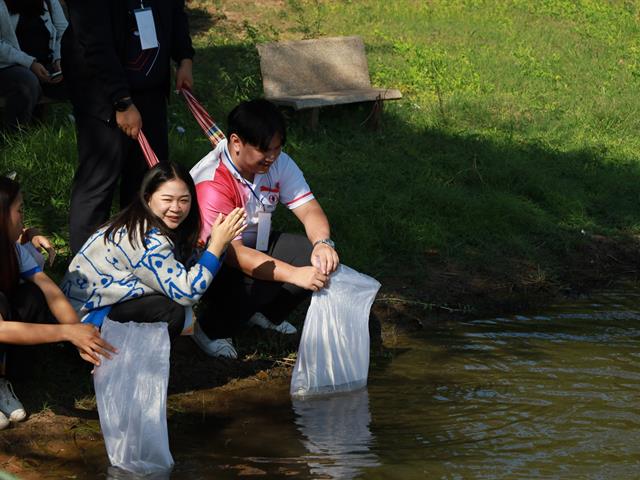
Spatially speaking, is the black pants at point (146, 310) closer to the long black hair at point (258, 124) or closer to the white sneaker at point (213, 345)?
the white sneaker at point (213, 345)

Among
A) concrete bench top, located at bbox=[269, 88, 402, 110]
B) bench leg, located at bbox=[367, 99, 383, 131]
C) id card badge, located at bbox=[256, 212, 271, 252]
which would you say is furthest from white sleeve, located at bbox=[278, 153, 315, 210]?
bench leg, located at bbox=[367, 99, 383, 131]

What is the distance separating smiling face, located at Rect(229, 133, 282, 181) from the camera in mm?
4934

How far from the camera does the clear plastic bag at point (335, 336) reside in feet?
16.6

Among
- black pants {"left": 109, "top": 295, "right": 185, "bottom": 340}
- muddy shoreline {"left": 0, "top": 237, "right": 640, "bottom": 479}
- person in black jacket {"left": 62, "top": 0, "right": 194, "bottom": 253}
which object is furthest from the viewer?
person in black jacket {"left": 62, "top": 0, "right": 194, "bottom": 253}

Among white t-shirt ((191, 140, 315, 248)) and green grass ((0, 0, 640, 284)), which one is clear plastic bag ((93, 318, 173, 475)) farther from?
green grass ((0, 0, 640, 284))

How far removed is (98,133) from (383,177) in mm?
3427

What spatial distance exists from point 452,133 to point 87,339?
5.91 meters

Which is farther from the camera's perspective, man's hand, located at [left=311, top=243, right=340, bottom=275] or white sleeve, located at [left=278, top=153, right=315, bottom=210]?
white sleeve, located at [left=278, top=153, right=315, bottom=210]

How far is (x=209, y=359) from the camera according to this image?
5.39m

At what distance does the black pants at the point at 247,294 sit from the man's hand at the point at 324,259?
25cm

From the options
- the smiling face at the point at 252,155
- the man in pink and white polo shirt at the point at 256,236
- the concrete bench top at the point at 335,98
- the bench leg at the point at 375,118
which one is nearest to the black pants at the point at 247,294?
the man in pink and white polo shirt at the point at 256,236

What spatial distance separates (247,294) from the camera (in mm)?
5238

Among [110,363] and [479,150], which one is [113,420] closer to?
[110,363]

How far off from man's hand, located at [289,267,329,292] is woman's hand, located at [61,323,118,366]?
114 centimetres
